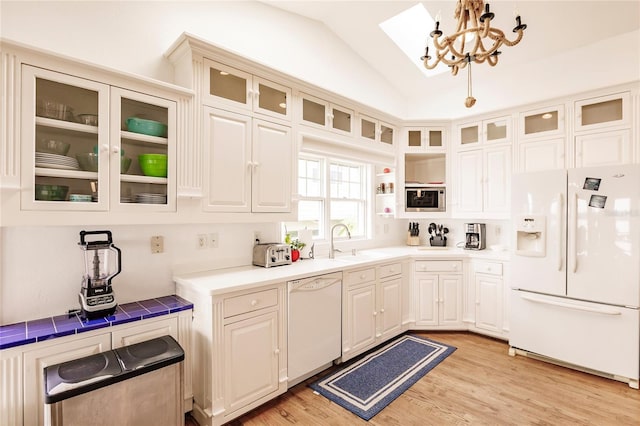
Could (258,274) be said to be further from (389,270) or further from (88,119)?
(389,270)

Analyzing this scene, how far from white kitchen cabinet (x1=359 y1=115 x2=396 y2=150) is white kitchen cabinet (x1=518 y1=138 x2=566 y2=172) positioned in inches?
54.9

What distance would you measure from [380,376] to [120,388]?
191 cm

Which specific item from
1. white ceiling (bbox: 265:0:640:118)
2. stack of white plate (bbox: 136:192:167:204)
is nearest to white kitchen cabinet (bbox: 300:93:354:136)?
white ceiling (bbox: 265:0:640:118)

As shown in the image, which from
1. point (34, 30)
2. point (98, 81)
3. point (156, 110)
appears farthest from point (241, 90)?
point (34, 30)

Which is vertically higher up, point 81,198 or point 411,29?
point 411,29

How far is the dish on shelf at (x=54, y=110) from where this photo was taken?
1.58 m

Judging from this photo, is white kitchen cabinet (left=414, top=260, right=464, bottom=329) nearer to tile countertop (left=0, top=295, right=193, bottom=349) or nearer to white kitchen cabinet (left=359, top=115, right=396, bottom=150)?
white kitchen cabinet (left=359, top=115, right=396, bottom=150)

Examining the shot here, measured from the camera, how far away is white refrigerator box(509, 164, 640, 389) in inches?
98.7

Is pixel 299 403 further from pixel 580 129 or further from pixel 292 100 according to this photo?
pixel 580 129

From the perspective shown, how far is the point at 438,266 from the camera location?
11.7 feet

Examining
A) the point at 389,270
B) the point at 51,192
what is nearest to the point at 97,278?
the point at 51,192

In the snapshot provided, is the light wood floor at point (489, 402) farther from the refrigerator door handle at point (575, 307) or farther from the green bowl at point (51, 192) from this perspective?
the green bowl at point (51, 192)

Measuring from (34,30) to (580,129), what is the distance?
4371mm

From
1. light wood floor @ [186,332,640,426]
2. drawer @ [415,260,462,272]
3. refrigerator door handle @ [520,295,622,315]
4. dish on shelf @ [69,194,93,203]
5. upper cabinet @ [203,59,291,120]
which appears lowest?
light wood floor @ [186,332,640,426]
